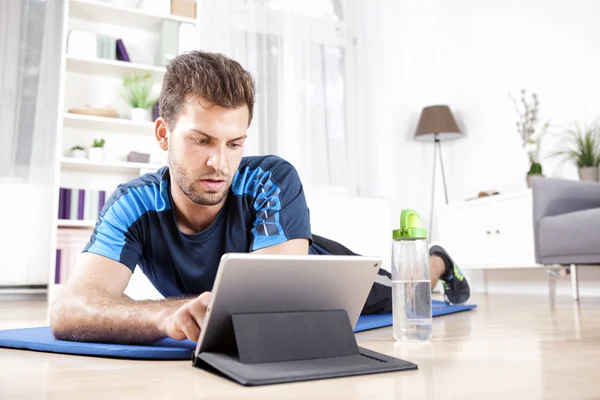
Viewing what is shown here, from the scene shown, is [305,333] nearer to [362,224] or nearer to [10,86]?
[362,224]

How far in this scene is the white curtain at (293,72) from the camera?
389cm

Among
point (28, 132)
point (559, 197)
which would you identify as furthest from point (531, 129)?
point (28, 132)

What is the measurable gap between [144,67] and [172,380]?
10.0 ft

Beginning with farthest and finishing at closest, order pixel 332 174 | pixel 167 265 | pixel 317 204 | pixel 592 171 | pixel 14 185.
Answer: pixel 332 174 → pixel 317 204 → pixel 14 185 → pixel 592 171 → pixel 167 265

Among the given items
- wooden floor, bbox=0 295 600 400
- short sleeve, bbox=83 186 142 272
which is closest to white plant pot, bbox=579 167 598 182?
wooden floor, bbox=0 295 600 400

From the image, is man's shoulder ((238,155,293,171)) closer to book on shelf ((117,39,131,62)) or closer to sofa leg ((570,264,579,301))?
sofa leg ((570,264,579,301))

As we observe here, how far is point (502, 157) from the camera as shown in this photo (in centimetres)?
415

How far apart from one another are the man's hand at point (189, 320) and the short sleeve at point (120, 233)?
0.34m

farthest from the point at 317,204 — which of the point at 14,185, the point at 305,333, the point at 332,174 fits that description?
the point at 305,333

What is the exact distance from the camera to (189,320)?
0.97m

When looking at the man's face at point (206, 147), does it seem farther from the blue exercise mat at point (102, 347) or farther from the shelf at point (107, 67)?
the shelf at point (107, 67)

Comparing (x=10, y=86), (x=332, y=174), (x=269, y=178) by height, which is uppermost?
(x=10, y=86)

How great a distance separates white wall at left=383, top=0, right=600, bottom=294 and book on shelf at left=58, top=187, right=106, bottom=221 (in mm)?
2279

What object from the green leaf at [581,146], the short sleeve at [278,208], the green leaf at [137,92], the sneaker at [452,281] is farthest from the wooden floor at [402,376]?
the green leaf at [137,92]
